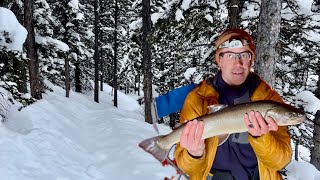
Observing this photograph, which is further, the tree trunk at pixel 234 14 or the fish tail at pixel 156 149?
the tree trunk at pixel 234 14

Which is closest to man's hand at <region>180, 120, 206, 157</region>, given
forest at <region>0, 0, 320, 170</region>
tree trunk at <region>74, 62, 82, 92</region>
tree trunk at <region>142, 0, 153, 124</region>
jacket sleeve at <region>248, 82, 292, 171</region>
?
jacket sleeve at <region>248, 82, 292, 171</region>

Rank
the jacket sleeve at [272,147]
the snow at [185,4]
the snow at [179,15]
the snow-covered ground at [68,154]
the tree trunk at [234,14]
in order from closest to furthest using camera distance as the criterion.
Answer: the jacket sleeve at [272,147] → the snow-covered ground at [68,154] → the snow at [179,15] → the snow at [185,4] → the tree trunk at [234,14]

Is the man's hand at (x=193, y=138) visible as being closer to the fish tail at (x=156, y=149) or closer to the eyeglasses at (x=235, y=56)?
the fish tail at (x=156, y=149)

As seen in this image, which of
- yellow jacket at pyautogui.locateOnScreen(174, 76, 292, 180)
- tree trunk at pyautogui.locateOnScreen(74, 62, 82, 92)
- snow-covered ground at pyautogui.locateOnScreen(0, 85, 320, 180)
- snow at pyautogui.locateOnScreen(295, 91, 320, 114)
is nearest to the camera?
yellow jacket at pyautogui.locateOnScreen(174, 76, 292, 180)

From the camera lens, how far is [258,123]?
7.84 ft

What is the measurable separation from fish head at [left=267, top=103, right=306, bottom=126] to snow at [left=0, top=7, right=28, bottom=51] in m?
6.81

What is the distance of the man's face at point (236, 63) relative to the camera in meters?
2.90

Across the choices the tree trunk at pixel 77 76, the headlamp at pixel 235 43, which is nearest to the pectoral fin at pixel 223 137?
the headlamp at pixel 235 43

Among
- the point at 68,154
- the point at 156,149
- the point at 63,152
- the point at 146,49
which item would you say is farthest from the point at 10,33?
the point at 146,49

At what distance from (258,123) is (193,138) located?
518mm

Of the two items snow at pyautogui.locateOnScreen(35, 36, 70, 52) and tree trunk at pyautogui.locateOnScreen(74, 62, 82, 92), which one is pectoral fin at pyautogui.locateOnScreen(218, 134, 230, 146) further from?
tree trunk at pyautogui.locateOnScreen(74, 62, 82, 92)

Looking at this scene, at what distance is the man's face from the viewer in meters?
2.90

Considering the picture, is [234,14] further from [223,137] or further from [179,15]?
[223,137]

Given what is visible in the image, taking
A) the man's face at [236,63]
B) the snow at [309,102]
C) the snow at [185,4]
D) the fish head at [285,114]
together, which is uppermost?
the snow at [185,4]
